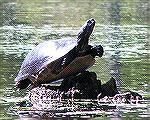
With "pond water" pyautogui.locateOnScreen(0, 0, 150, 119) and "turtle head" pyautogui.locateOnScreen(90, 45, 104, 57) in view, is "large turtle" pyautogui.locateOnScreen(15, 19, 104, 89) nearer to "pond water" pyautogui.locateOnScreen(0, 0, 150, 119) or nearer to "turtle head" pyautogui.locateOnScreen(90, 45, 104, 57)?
"turtle head" pyautogui.locateOnScreen(90, 45, 104, 57)

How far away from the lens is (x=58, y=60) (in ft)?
23.7

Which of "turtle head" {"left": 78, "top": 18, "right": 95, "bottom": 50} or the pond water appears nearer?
"turtle head" {"left": 78, "top": 18, "right": 95, "bottom": 50}

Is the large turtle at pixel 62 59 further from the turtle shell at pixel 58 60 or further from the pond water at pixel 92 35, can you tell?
the pond water at pixel 92 35

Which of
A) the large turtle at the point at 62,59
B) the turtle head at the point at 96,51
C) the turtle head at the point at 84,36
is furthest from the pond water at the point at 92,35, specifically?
the turtle head at the point at 84,36

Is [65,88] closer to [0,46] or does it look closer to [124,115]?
[124,115]

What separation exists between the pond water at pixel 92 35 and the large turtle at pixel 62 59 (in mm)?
255

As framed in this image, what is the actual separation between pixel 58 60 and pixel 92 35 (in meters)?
4.43

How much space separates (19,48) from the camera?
34.2 ft

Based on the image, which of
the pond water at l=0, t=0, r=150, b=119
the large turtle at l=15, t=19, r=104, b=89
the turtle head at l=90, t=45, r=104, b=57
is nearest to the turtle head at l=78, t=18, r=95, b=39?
the large turtle at l=15, t=19, r=104, b=89

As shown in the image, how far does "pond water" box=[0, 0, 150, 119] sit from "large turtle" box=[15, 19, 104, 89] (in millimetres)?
255

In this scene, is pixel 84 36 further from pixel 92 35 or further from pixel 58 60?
pixel 92 35

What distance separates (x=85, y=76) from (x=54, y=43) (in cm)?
61

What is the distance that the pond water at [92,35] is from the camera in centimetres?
806

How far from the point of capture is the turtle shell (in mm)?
7195
